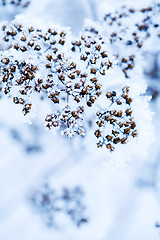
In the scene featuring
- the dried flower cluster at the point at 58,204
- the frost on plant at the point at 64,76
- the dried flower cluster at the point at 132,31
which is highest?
the dried flower cluster at the point at 132,31

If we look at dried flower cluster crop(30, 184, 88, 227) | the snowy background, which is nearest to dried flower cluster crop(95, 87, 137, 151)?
the snowy background

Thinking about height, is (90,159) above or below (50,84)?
above

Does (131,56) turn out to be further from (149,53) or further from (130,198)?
(130,198)

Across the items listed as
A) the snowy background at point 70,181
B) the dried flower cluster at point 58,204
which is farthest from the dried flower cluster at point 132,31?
the dried flower cluster at point 58,204

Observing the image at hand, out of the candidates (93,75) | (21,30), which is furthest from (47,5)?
(93,75)

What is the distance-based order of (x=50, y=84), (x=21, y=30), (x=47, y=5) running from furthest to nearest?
(x=47, y=5) → (x=21, y=30) → (x=50, y=84)

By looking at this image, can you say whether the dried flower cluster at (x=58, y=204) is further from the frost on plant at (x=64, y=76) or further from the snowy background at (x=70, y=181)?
the frost on plant at (x=64, y=76)

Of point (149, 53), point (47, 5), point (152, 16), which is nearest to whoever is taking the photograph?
point (152, 16)
